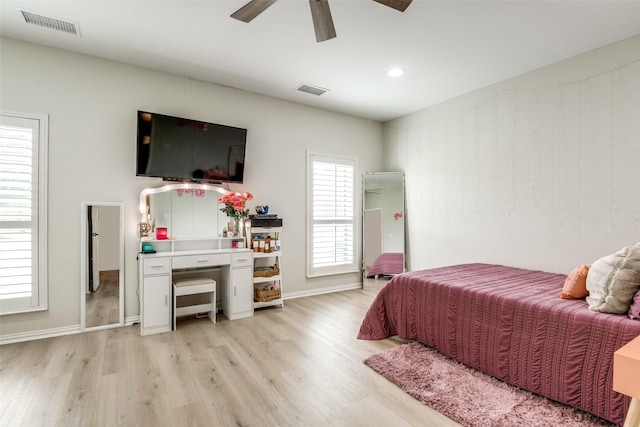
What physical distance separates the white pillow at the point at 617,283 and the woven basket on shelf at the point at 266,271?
10.1 ft

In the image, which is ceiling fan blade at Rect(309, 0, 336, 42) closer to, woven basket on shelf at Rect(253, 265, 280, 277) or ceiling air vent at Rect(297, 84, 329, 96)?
ceiling air vent at Rect(297, 84, 329, 96)

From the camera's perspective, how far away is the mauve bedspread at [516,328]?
181 centimetres

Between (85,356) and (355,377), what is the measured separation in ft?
7.23

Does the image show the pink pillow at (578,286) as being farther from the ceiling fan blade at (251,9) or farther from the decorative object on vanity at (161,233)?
the decorative object on vanity at (161,233)

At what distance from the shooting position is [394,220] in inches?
199

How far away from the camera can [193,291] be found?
337 cm

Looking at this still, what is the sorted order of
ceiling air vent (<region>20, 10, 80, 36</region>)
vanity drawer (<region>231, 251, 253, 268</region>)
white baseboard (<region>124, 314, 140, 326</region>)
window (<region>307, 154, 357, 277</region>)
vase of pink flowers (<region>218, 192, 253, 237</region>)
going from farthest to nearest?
window (<region>307, 154, 357, 277</region>) → vase of pink flowers (<region>218, 192, 253, 237</region>) → vanity drawer (<region>231, 251, 253, 268</region>) → white baseboard (<region>124, 314, 140, 326</region>) → ceiling air vent (<region>20, 10, 80, 36</region>)

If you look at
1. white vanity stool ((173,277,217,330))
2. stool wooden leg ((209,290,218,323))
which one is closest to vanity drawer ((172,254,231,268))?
white vanity stool ((173,277,217,330))

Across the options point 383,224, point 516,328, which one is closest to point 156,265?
point 516,328

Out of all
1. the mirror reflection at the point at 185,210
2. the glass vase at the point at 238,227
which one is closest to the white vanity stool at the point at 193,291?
the mirror reflection at the point at 185,210

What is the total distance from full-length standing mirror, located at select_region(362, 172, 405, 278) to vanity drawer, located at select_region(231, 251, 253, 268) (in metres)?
2.08

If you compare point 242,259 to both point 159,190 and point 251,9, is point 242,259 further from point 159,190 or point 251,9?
point 251,9

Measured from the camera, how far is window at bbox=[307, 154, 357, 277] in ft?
15.4

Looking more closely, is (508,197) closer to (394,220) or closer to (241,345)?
(394,220)
